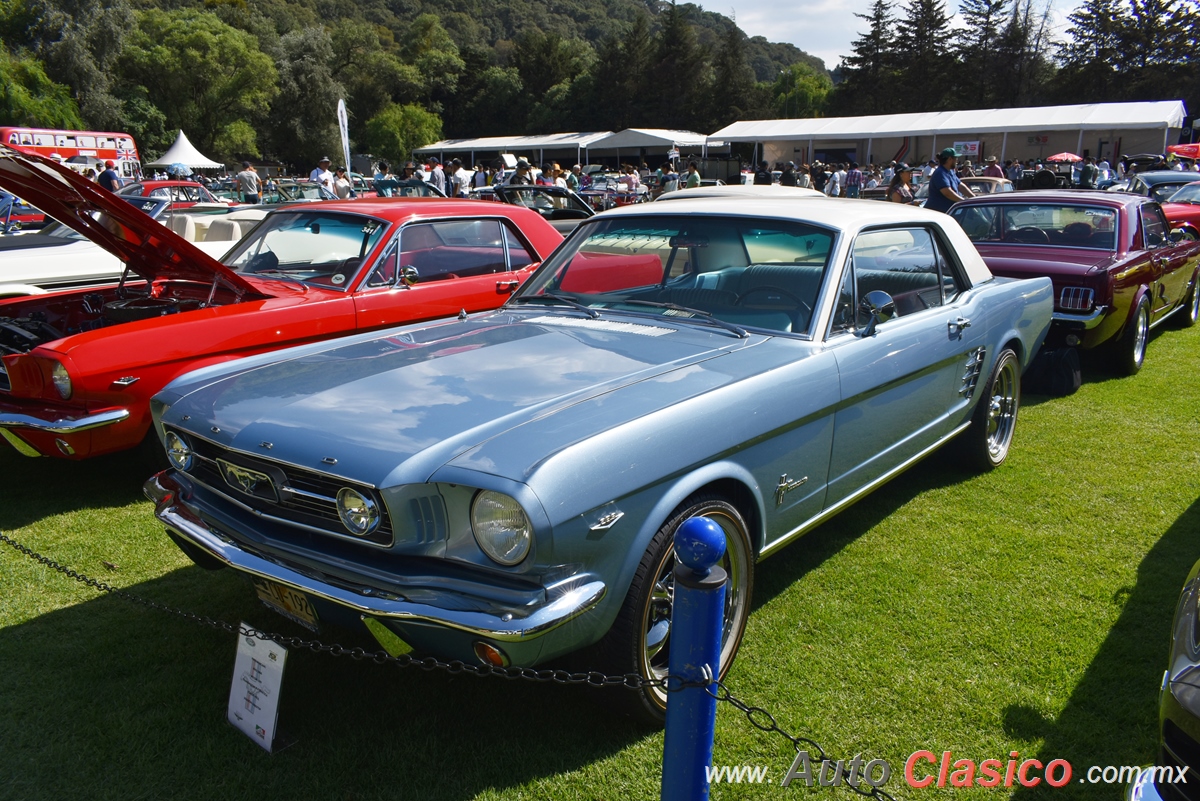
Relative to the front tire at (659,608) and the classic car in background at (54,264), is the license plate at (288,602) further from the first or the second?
the classic car in background at (54,264)

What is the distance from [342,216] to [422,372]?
3.03 meters

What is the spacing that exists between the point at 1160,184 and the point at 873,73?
62.5 m

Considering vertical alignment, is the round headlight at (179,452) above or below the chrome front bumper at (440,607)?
above

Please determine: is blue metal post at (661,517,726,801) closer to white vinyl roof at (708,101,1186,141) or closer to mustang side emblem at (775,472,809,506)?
mustang side emblem at (775,472,809,506)

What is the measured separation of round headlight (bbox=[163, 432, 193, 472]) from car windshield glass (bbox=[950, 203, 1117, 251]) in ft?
20.9

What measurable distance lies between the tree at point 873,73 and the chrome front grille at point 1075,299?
68.6 meters

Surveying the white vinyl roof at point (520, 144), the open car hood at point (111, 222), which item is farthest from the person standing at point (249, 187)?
the white vinyl roof at point (520, 144)

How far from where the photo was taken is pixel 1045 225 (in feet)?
22.8

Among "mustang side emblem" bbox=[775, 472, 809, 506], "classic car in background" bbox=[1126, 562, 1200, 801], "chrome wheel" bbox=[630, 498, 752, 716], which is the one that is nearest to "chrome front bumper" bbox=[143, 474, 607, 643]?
"chrome wheel" bbox=[630, 498, 752, 716]

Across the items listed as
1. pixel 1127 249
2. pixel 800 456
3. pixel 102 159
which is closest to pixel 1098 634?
pixel 800 456

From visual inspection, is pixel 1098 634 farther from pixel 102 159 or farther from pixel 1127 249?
pixel 102 159

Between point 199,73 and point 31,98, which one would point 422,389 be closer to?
point 31,98

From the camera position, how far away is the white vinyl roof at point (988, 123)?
1166 inches

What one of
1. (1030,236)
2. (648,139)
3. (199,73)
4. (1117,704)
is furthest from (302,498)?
(199,73)
